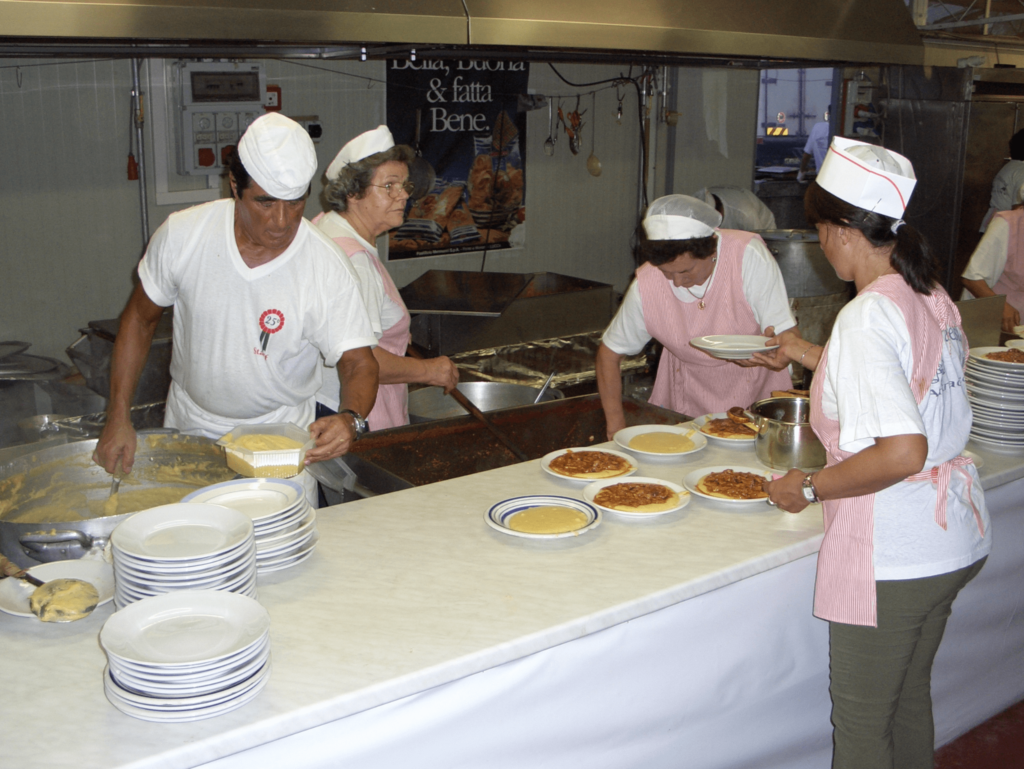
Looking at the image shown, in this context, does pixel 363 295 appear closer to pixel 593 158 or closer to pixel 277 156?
pixel 277 156

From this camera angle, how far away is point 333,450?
201 cm

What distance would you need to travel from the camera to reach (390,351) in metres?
2.94

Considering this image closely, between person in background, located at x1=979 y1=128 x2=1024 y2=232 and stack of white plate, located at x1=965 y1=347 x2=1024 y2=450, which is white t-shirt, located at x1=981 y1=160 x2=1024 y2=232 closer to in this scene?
person in background, located at x1=979 y1=128 x2=1024 y2=232

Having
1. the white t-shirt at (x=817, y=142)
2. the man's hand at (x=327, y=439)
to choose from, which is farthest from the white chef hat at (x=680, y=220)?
the white t-shirt at (x=817, y=142)

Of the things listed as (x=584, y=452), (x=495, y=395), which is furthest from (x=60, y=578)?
(x=495, y=395)

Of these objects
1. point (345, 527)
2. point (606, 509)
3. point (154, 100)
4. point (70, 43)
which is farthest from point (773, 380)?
point (154, 100)

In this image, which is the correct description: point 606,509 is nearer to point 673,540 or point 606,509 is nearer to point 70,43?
point 673,540

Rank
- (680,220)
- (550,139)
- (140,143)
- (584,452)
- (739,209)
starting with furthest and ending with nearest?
1. (550,139)
2. (739,209)
3. (140,143)
4. (680,220)
5. (584,452)

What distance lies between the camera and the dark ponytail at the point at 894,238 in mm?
1689

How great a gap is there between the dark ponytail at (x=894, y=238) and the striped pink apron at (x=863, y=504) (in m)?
0.02

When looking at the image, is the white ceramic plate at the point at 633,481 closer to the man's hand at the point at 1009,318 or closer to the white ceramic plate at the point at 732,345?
the white ceramic plate at the point at 732,345

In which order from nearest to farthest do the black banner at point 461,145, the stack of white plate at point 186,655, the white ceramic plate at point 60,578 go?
the stack of white plate at point 186,655 → the white ceramic plate at point 60,578 → the black banner at point 461,145

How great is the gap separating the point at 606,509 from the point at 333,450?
60 centimetres

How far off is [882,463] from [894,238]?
0.42m
